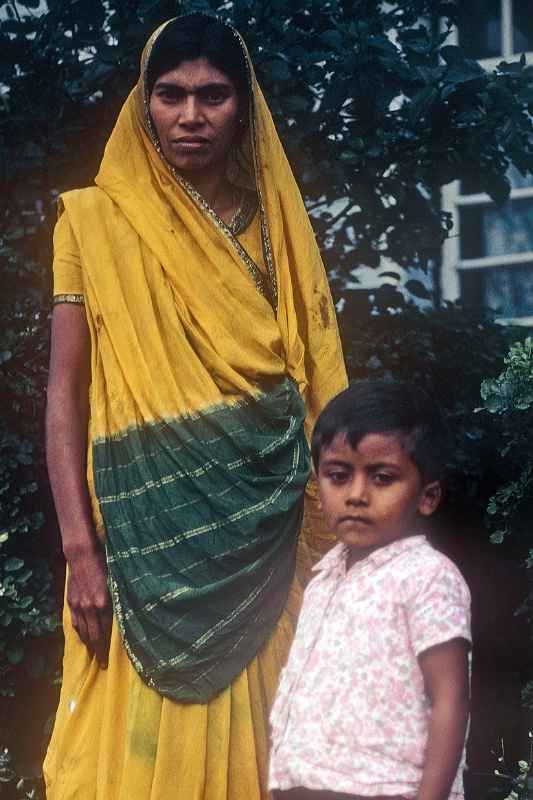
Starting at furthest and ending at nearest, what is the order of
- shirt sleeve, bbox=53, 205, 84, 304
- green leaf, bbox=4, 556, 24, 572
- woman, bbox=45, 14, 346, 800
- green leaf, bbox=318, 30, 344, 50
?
green leaf, bbox=318, 30, 344, 50
green leaf, bbox=4, 556, 24, 572
shirt sleeve, bbox=53, 205, 84, 304
woman, bbox=45, 14, 346, 800

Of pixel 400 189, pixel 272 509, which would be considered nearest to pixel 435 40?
pixel 400 189

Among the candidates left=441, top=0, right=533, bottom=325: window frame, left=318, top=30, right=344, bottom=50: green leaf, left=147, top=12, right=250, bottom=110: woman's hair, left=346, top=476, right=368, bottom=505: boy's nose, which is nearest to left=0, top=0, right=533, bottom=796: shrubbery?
left=318, top=30, right=344, bottom=50: green leaf

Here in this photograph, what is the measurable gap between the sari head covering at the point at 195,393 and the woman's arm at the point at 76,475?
4 centimetres

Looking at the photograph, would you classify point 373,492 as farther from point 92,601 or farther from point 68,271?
point 68,271

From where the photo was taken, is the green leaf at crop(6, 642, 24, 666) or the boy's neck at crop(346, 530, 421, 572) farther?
the green leaf at crop(6, 642, 24, 666)

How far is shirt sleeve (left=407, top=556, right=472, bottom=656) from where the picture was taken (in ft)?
8.72

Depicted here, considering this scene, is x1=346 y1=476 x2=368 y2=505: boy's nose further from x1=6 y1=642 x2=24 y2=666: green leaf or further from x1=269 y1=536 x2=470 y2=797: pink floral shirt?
x1=6 y1=642 x2=24 y2=666: green leaf

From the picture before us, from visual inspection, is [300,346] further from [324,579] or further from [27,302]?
[27,302]

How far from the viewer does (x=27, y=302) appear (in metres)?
4.72

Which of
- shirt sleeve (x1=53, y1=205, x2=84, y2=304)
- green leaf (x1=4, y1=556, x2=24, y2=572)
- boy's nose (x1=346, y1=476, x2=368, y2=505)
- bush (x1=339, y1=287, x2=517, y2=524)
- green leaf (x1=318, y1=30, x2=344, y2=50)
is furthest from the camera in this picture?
bush (x1=339, y1=287, x2=517, y2=524)

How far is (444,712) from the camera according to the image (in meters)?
2.64

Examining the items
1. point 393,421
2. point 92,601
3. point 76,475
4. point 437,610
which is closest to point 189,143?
point 76,475

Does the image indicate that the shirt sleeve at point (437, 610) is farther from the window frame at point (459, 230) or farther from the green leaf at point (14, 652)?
the window frame at point (459, 230)

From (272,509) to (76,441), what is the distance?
0.47m
